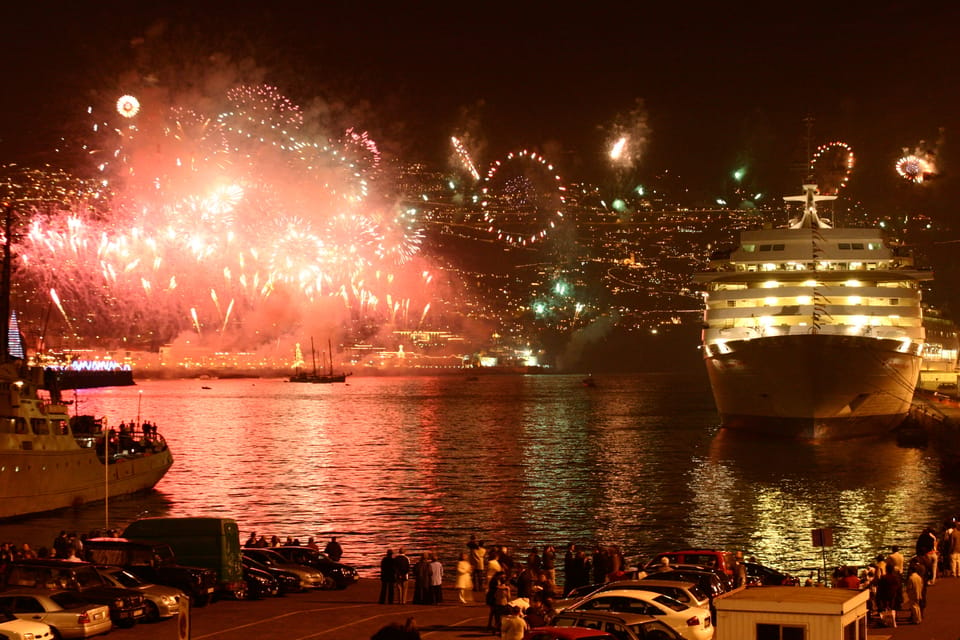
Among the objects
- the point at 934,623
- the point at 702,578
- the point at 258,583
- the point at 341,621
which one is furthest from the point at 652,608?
the point at 258,583

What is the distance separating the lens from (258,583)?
24.0 meters

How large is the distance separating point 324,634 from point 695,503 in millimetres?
37290

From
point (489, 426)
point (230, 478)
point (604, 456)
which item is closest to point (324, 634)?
point (230, 478)

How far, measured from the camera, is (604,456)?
79.9 m

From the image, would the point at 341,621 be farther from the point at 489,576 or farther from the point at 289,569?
the point at 289,569

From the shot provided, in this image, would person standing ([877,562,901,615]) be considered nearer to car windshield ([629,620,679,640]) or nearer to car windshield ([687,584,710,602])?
car windshield ([687,584,710,602])

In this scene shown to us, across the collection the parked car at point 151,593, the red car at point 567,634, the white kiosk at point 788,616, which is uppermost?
the white kiosk at point 788,616

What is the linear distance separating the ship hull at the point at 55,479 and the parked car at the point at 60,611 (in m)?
25.5

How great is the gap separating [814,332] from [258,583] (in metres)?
59.3

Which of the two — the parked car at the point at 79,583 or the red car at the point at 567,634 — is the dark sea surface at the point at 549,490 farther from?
the red car at the point at 567,634

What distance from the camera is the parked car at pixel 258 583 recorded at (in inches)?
936

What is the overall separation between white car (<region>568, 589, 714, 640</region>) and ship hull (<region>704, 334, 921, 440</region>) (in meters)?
60.5

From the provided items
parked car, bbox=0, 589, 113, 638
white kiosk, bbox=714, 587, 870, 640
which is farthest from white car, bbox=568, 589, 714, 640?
parked car, bbox=0, 589, 113, 638

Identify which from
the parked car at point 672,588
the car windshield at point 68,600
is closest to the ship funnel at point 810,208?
the parked car at point 672,588
